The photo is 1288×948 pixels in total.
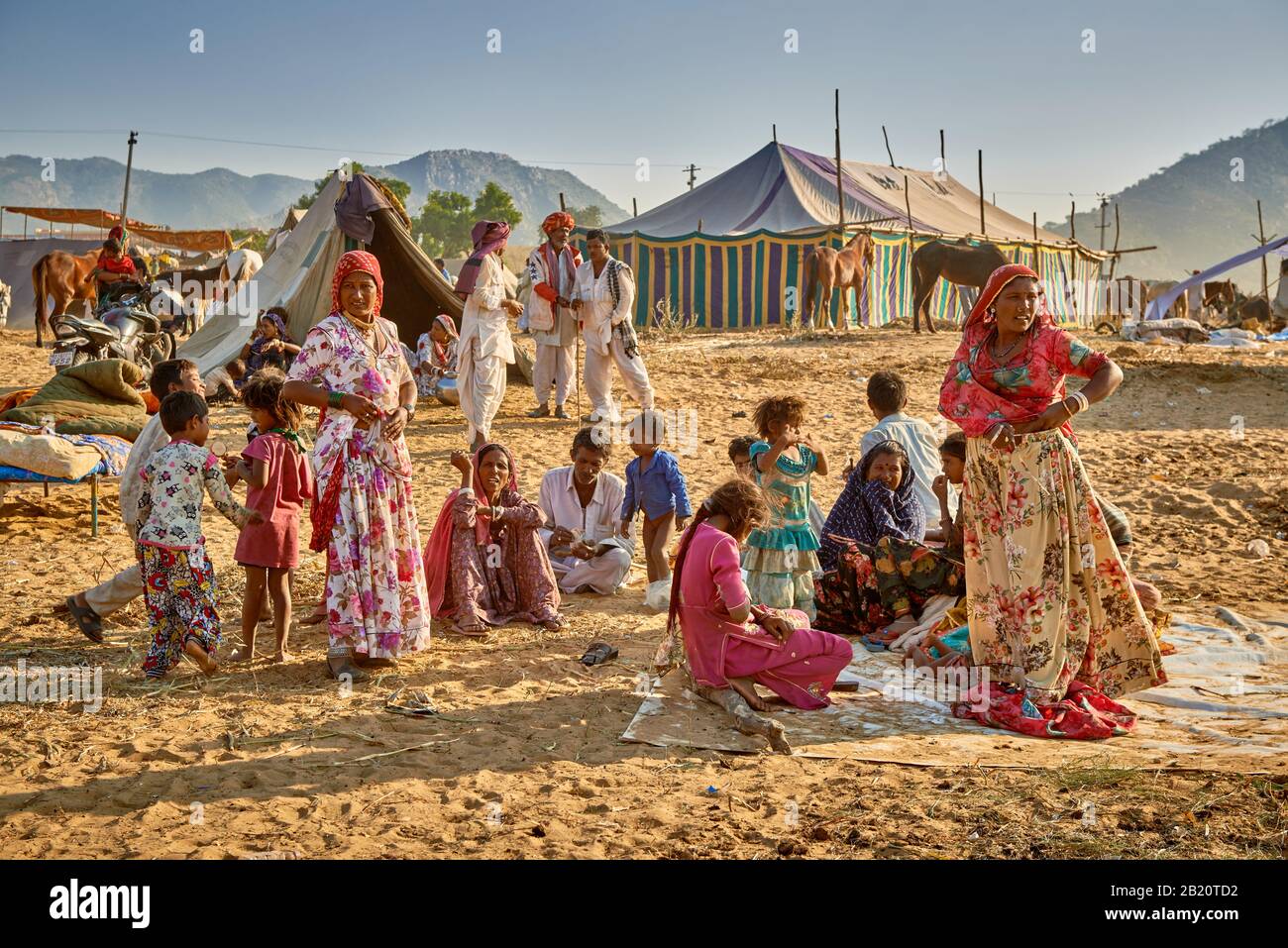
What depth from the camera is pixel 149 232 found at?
28.5 metres

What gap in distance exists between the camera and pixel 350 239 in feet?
41.9

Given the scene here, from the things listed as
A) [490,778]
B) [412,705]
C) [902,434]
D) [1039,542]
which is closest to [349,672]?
[412,705]

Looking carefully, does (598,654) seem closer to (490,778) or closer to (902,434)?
(490,778)

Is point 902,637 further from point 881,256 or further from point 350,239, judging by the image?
point 881,256

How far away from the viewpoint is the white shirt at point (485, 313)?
9102 mm

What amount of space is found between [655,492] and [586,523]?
21.7 inches

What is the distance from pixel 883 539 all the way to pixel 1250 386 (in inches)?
343

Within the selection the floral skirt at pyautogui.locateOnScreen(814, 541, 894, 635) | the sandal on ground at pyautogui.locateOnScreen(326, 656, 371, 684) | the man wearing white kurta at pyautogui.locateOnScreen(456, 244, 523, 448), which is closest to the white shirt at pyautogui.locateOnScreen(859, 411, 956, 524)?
the floral skirt at pyautogui.locateOnScreen(814, 541, 894, 635)

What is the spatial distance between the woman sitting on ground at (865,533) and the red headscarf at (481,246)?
4.52 metres

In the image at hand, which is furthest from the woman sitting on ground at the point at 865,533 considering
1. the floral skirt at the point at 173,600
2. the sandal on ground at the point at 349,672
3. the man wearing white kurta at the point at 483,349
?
the man wearing white kurta at the point at 483,349

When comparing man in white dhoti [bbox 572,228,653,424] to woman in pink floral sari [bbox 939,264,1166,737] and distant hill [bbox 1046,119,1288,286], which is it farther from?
distant hill [bbox 1046,119,1288,286]

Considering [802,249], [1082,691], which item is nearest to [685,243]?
[802,249]

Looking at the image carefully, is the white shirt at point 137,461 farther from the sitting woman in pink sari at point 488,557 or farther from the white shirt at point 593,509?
the white shirt at point 593,509

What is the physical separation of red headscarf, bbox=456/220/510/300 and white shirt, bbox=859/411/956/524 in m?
4.17
